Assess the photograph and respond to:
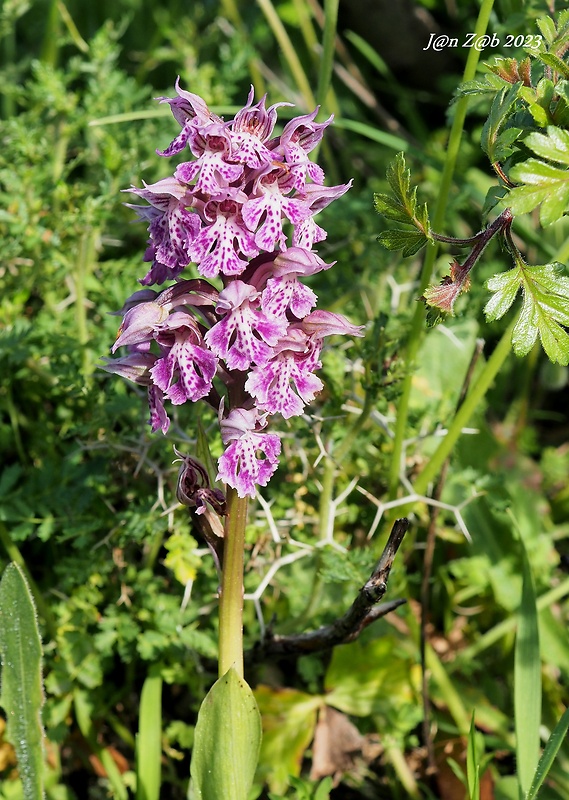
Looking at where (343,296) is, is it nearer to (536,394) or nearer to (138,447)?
(138,447)

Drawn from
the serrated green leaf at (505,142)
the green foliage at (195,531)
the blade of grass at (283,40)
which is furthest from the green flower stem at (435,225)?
the blade of grass at (283,40)

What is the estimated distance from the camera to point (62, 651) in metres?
1.93

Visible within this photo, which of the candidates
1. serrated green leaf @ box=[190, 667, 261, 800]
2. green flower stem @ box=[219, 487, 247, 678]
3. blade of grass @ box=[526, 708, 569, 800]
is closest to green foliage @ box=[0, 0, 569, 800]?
blade of grass @ box=[526, 708, 569, 800]

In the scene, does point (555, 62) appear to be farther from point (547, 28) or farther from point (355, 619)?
point (355, 619)

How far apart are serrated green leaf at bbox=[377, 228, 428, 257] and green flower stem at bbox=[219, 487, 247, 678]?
0.49 m

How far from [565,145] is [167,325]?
2.10ft

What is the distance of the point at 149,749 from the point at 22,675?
1.37ft

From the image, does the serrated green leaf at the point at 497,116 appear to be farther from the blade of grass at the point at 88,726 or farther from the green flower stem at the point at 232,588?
the blade of grass at the point at 88,726

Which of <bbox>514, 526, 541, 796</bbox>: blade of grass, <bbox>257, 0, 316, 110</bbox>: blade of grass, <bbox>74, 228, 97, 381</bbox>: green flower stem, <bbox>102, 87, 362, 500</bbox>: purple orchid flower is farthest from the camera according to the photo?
<bbox>257, 0, 316, 110</bbox>: blade of grass

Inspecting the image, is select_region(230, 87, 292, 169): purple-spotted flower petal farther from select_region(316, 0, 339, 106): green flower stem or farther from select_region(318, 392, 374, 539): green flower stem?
select_region(318, 392, 374, 539): green flower stem

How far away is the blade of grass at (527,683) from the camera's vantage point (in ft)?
5.26

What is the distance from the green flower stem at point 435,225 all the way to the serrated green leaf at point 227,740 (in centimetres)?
75

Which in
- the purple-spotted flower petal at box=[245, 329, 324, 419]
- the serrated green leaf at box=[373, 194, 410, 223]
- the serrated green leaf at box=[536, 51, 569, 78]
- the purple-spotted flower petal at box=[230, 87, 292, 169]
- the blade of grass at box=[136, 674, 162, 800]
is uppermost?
Answer: the purple-spotted flower petal at box=[230, 87, 292, 169]

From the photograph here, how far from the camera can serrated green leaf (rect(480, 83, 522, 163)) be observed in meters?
1.23
